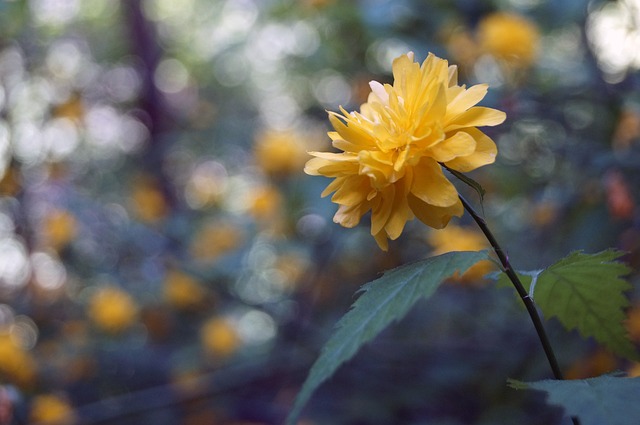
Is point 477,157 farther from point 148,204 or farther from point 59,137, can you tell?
point 59,137

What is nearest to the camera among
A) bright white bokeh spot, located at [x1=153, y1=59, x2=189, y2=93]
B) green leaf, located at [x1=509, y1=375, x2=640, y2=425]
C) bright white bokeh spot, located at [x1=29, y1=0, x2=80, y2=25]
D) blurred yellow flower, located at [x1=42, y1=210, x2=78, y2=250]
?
green leaf, located at [x1=509, y1=375, x2=640, y2=425]

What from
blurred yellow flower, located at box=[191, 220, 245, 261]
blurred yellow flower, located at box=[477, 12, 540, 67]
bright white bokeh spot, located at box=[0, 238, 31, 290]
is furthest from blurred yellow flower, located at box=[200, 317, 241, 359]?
blurred yellow flower, located at box=[477, 12, 540, 67]

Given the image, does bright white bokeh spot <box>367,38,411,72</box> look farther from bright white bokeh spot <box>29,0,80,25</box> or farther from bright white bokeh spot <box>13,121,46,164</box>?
bright white bokeh spot <box>29,0,80,25</box>

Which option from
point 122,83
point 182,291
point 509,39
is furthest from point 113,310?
point 122,83

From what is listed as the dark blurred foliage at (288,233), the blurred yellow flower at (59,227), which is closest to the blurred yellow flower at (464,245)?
the dark blurred foliage at (288,233)

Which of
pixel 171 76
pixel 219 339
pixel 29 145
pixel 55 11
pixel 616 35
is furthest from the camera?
pixel 171 76

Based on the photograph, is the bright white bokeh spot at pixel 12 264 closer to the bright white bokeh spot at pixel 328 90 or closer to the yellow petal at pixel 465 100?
the bright white bokeh spot at pixel 328 90
